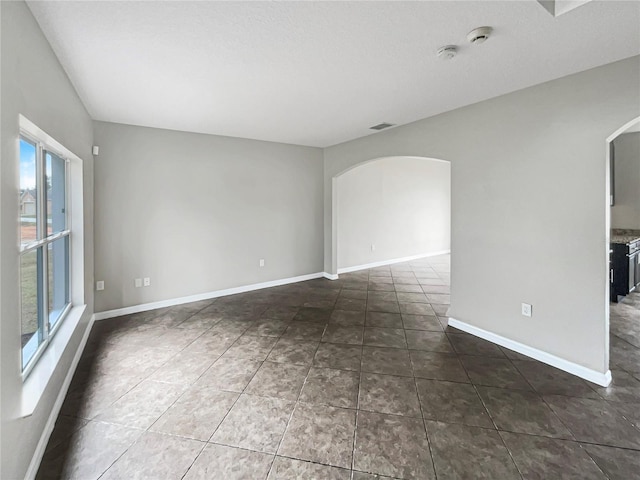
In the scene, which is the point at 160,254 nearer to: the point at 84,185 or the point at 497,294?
the point at 84,185

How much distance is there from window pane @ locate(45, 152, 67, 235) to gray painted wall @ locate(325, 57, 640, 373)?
3821 mm

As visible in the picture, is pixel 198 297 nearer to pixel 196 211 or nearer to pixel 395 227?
pixel 196 211

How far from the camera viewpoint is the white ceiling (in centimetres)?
174

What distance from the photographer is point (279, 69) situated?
2453 mm

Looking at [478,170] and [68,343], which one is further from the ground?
[478,170]

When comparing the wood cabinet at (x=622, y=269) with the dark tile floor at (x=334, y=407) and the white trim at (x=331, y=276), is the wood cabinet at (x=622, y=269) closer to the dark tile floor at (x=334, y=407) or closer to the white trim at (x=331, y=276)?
the dark tile floor at (x=334, y=407)

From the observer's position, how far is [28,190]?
6.52ft

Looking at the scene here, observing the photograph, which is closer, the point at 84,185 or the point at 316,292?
the point at 84,185

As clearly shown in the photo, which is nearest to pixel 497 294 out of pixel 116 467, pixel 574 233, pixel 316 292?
pixel 574 233

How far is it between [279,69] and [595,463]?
3.31 m

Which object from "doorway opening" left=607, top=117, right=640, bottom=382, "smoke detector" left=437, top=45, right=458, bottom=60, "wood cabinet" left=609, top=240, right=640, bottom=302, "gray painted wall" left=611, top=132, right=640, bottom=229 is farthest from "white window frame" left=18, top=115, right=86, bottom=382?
"gray painted wall" left=611, top=132, right=640, bottom=229

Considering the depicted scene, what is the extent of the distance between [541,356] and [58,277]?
456cm

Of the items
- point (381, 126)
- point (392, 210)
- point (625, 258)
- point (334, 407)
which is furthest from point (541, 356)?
point (392, 210)

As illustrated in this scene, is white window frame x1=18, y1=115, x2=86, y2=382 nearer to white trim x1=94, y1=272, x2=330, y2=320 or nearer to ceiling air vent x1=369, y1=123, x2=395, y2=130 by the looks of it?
white trim x1=94, y1=272, x2=330, y2=320
